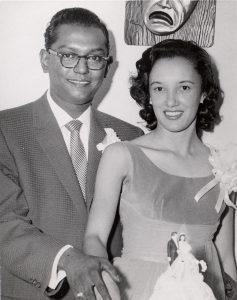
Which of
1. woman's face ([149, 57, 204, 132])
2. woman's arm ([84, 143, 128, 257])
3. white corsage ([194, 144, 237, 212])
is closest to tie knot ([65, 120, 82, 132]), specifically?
woman's arm ([84, 143, 128, 257])

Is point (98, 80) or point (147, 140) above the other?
point (98, 80)

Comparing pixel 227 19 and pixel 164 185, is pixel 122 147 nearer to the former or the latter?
pixel 164 185

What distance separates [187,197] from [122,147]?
0.86 ft

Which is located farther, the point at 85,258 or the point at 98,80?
the point at 98,80

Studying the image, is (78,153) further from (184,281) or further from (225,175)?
(184,281)

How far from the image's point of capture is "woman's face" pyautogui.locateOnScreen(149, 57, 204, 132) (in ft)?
4.68

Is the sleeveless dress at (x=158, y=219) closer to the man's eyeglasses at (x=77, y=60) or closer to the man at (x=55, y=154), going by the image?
the man at (x=55, y=154)

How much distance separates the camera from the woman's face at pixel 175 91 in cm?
143

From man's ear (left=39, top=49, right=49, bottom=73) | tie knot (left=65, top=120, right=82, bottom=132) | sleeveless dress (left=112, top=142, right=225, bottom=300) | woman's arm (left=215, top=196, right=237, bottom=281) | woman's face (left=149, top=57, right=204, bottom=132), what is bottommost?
woman's arm (left=215, top=196, right=237, bottom=281)

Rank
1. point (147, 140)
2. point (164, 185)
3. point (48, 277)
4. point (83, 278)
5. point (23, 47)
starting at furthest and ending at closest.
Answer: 1. point (23, 47)
2. point (147, 140)
3. point (164, 185)
4. point (48, 277)
5. point (83, 278)

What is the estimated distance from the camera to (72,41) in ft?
4.87

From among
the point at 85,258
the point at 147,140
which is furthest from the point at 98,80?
the point at 85,258

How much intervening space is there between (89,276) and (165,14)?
3.56 ft

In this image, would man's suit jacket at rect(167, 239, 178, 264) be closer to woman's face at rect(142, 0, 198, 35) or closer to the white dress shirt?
the white dress shirt
